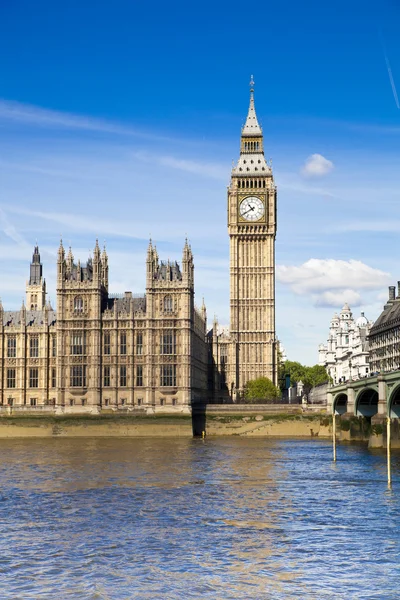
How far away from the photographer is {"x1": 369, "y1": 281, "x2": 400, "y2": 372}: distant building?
140 m

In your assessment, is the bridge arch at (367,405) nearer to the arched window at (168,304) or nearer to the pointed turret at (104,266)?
the arched window at (168,304)

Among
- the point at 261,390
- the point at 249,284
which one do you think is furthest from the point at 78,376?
the point at 249,284

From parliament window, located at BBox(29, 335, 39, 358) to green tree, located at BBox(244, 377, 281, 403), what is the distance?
106 ft

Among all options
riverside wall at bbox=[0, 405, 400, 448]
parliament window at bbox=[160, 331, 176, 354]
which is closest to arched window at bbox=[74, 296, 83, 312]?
parliament window at bbox=[160, 331, 176, 354]

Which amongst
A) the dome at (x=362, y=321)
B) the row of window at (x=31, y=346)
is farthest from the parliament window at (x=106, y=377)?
the dome at (x=362, y=321)

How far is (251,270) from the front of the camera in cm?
16375

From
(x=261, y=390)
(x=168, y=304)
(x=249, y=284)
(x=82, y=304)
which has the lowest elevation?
(x=261, y=390)

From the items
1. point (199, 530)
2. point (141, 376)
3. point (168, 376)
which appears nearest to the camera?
point (199, 530)

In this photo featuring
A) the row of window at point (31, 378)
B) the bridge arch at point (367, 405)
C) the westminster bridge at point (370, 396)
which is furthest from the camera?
the row of window at point (31, 378)

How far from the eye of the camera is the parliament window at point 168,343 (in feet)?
426

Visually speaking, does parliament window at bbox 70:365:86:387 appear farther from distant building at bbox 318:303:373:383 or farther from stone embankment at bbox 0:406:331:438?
distant building at bbox 318:303:373:383

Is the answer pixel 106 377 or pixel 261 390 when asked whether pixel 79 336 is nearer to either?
pixel 106 377

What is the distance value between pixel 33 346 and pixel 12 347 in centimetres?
299

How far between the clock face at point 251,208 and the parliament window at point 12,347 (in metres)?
48.1
